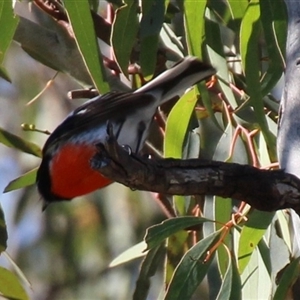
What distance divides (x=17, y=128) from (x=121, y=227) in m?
0.57

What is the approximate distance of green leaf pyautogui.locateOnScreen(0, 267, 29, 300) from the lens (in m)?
1.68

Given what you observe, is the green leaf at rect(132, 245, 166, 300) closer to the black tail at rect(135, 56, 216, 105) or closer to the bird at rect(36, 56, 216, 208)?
the bird at rect(36, 56, 216, 208)

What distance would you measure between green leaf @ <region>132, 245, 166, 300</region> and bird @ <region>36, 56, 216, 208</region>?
25cm

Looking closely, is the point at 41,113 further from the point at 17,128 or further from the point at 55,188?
the point at 55,188

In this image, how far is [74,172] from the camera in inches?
61.9

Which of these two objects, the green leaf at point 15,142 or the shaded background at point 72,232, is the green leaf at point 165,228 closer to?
the green leaf at point 15,142

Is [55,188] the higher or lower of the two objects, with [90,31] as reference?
lower

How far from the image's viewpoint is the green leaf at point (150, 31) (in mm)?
1476

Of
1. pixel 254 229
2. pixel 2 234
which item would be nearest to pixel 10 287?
pixel 2 234

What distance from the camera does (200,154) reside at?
187 centimetres

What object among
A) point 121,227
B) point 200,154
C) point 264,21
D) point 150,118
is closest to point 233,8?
point 264,21

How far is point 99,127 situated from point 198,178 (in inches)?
23.0

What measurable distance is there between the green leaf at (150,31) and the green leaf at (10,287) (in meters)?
0.50

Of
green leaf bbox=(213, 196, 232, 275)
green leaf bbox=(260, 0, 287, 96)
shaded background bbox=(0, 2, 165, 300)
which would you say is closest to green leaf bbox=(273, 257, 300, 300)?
green leaf bbox=(213, 196, 232, 275)
